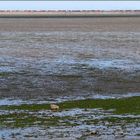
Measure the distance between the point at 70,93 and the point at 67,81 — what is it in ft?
11.3

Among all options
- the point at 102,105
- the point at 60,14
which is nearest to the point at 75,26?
the point at 102,105

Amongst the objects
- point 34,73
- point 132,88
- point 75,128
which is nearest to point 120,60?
point 34,73

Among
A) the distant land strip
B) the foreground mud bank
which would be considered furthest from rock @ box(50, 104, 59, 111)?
the distant land strip

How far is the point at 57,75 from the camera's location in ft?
93.1

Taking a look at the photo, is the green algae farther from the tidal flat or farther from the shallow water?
the shallow water

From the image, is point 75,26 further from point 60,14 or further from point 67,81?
point 60,14

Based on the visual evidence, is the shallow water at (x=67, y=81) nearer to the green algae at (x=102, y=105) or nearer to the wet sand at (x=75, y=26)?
the green algae at (x=102, y=105)

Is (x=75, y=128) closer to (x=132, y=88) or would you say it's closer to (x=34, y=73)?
(x=132, y=88)

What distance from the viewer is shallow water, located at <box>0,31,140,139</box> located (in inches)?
Answer: 630

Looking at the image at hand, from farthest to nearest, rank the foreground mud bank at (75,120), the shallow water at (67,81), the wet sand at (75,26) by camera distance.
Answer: the wet sand at (75,26), the shallow water at (67,81), the foreground mud bank at (75,120)

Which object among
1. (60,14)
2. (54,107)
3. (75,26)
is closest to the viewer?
(54,107)

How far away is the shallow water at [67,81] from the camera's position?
16.0 metres

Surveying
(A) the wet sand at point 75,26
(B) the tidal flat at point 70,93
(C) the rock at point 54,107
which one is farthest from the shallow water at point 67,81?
(A) the wet sand at point 75,26

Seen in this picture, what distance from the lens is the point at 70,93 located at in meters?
22.9
